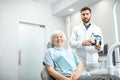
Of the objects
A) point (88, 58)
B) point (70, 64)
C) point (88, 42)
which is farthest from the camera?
point (88, 58)

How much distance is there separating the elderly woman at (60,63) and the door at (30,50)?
2.91 metres

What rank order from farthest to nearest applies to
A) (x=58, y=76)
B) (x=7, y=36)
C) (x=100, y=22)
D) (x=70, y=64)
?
(x=7, y=36)
(x=100, y=22)
(x=70, y=64)
(x=58, y=76)

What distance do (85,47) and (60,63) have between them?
60 centimetres

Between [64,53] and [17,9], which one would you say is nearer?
[64,53]

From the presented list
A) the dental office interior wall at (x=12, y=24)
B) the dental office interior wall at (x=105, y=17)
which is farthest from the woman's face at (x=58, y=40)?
the dental office interior wall at (x=12, y=24)

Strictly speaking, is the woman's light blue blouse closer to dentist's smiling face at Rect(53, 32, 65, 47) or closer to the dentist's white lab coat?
dentist's smiling face at Rect(53, 32, 65, 47)

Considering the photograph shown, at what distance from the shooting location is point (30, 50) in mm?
4773

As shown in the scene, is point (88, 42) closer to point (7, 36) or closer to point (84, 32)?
point (84, 32)

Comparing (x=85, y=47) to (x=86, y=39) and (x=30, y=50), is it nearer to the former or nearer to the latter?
(x=86, y=39)

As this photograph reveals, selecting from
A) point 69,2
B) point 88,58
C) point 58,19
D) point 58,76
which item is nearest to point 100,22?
point 69,2

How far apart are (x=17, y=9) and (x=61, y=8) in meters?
1.10

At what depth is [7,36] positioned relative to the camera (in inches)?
177

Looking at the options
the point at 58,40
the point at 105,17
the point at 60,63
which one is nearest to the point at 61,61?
the point at 60,63

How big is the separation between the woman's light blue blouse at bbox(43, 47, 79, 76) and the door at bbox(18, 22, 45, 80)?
2.96 meters
